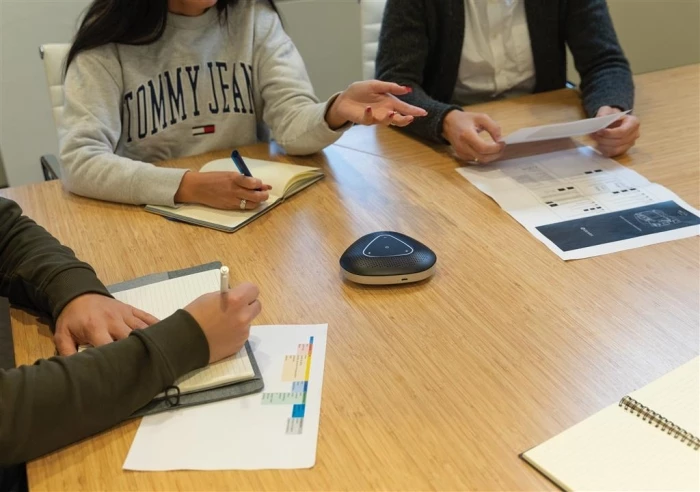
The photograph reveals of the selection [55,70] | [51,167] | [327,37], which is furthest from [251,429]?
[327,37]

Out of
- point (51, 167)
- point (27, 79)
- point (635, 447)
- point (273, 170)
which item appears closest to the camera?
point (635, 447)

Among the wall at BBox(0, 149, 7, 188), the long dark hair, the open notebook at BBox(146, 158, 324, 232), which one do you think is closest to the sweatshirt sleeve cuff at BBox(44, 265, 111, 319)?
the open notebook at BBox(146, 158, 324, 232)

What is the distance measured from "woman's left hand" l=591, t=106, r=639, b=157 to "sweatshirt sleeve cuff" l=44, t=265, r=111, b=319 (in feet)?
3.22

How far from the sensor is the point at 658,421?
72 cm

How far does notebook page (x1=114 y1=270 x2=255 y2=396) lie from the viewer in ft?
2.60

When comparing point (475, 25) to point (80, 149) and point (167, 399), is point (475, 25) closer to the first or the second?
point (80, 149)

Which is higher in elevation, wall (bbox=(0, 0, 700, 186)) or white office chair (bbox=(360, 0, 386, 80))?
white office chair (bbox=(360, 0, 386, 80))

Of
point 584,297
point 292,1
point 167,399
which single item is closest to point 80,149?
point 167,399

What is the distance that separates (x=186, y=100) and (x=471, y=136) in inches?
23.6

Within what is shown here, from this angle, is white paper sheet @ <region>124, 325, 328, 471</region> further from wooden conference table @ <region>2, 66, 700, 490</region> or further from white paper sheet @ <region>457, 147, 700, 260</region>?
white paper sheet @ <region>457, 147, 700, 260</region>

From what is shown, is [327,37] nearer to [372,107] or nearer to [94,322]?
[372,107]

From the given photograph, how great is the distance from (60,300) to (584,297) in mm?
695

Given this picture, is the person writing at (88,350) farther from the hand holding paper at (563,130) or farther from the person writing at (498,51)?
the person writing at (498,51)

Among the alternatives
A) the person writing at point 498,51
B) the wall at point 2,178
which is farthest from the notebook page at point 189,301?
the wall at point 2,178
